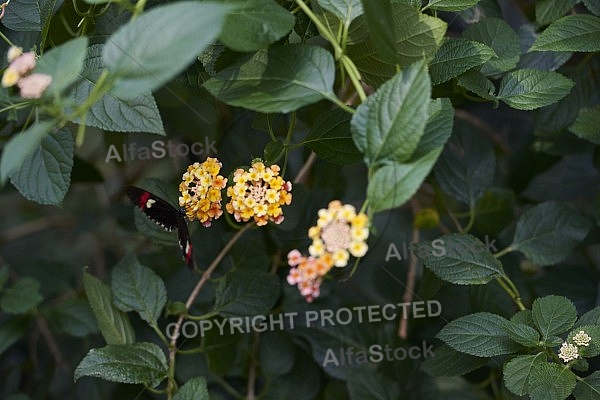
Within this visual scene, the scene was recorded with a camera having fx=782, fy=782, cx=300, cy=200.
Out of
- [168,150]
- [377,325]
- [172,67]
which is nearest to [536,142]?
[377,325]

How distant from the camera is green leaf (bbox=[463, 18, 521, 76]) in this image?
61 cm

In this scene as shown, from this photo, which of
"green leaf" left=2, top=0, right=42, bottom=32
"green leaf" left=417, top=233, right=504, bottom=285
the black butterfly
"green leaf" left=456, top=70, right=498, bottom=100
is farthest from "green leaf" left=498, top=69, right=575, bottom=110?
"green leaf" left=2, top=0, right=42, bottom=32

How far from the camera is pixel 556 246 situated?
73cm

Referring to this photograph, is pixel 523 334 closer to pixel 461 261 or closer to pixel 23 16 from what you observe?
pixel 461 261

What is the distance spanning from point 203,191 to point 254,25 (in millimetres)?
128

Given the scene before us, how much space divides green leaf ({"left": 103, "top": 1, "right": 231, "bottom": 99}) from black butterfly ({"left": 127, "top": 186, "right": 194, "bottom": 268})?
18 cm

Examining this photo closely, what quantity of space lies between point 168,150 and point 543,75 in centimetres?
42

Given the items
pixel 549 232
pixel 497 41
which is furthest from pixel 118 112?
pixel 549 232

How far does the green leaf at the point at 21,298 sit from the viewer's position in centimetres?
78

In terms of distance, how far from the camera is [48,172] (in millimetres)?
563

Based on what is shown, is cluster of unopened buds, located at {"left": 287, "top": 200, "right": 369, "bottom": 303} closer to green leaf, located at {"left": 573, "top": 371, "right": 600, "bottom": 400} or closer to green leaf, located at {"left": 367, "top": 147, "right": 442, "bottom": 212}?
green leaf, located at {"left": 367, "top": 147, "right": 442, "bottom": 212}

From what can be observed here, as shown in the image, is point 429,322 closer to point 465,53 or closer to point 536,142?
point 536,142

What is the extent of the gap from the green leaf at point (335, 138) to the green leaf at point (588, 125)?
0.78 feet

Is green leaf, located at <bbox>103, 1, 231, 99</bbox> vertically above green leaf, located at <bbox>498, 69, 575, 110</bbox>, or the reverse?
green leaf, located at <bbox>103, 1, 231, 99</bbox>
